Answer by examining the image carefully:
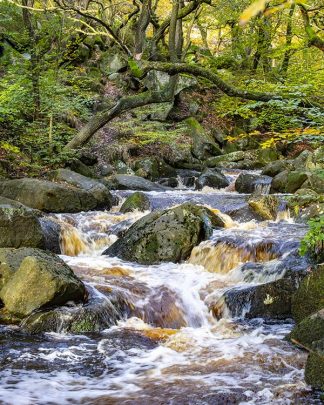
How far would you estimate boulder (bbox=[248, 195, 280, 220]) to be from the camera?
10.6 meters

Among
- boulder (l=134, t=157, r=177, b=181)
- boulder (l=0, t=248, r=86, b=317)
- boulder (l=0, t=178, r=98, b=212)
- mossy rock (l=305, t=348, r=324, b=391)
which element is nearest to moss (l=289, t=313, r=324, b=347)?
mossy rock (l=305, t=348, r=324, b=391)

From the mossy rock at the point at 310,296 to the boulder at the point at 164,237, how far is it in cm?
289

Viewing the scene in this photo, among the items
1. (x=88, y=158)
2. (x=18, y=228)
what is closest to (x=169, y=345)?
(x=18, y=228)

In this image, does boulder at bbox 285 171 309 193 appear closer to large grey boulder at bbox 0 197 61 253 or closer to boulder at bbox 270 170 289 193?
boulder at bbox 270 170 289 193

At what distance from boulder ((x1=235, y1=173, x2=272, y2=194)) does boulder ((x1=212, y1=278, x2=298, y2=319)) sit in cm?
811

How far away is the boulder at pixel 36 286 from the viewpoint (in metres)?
5.19

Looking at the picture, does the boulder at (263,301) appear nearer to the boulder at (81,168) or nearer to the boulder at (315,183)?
A: the boulder at (315,183)

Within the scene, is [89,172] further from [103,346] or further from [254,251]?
[103,346]

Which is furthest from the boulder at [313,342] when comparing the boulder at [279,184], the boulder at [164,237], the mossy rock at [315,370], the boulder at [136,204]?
the boulder at [279,184]

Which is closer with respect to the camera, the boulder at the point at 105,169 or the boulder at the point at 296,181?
the boulder at the point at 296,181

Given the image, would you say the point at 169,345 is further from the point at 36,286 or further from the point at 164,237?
the point at 164,237

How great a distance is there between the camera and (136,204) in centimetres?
1109

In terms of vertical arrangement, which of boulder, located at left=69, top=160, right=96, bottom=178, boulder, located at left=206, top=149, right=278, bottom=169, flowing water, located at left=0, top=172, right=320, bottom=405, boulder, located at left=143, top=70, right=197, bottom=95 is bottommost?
flowing water, located at left=0, top=172, right=320, bottom=405

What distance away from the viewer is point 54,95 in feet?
44.5
